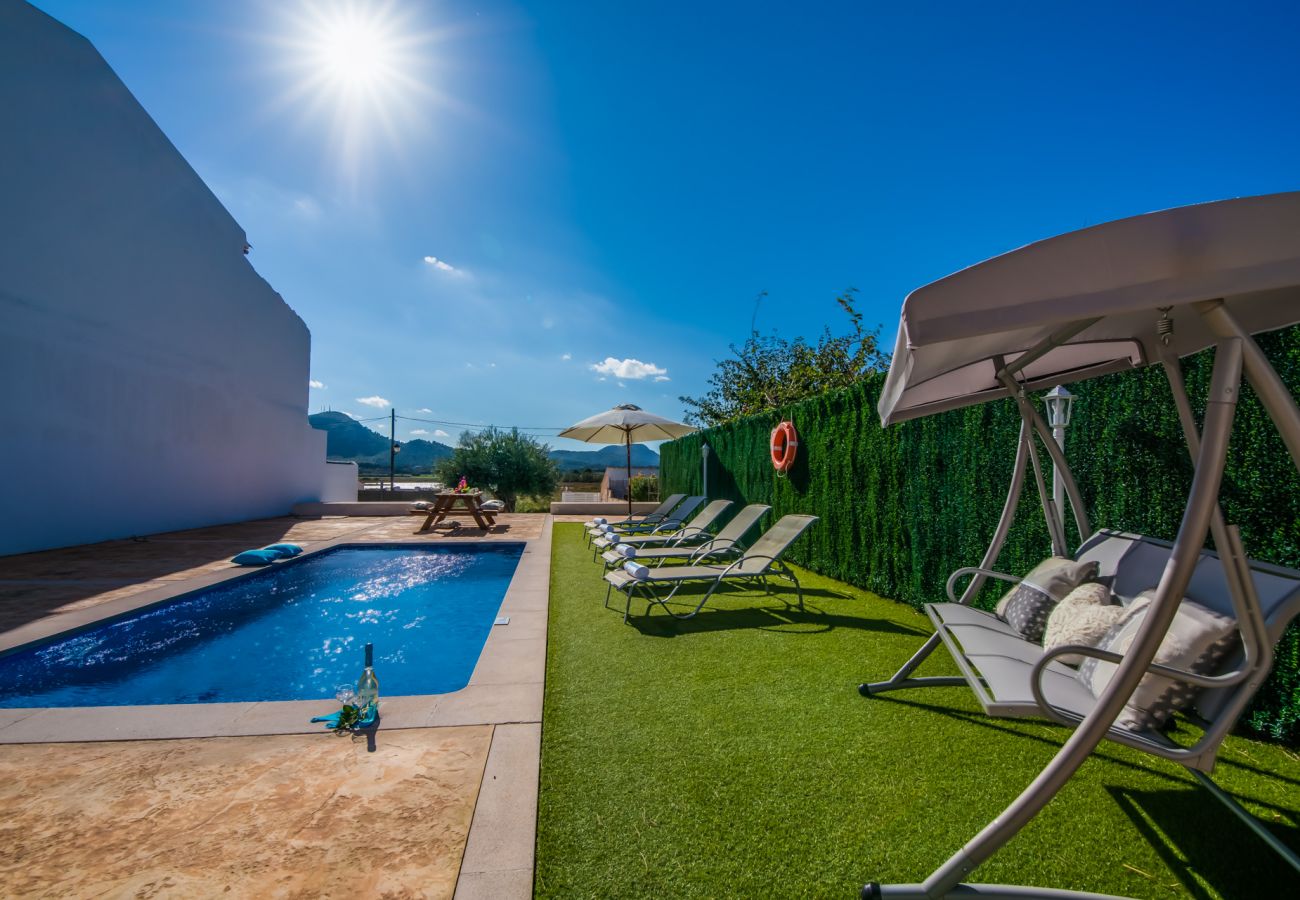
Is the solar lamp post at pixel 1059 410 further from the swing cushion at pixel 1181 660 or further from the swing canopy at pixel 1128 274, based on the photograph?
the swing cushion at pixel 1181 660

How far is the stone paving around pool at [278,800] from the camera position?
1742 millimetres

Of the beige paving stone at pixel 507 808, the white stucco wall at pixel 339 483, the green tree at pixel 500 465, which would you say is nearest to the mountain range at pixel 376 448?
the white stucco wall at pixel 339 483

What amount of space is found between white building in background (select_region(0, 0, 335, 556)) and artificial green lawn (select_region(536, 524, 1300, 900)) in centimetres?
923

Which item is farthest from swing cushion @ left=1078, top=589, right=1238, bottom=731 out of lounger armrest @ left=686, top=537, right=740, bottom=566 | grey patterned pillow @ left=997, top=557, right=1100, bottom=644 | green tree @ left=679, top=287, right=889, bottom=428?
green tree @ left=679, top=287, right=889, bottom=428

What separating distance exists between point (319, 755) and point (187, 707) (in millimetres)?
1212

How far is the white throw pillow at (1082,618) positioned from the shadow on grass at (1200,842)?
21.6 inches

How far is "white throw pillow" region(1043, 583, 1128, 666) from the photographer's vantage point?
7.60 ft

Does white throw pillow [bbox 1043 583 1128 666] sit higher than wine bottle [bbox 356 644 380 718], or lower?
higher

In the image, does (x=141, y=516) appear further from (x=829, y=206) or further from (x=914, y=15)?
(x=829, y=206)

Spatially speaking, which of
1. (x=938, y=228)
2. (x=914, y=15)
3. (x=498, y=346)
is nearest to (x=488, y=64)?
(x=914, y=15)

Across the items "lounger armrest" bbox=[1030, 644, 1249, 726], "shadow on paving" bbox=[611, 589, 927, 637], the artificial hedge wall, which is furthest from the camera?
"shadow on paving" bbox=[611, 589, 927, 637]

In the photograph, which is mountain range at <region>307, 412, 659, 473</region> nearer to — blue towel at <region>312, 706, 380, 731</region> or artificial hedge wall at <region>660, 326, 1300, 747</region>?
artificial hedge wall at <region>660, 326, 1300, 747</region>

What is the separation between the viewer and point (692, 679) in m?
3.53

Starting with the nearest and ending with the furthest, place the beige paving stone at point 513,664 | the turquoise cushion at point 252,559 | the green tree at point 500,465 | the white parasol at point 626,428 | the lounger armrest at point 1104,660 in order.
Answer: the lounger armrest at point 1104,660
the beige paving stone at point 513,664
the turquoise cushion at point 252,559
the white parasol at point 626,428
the green tree at point 500,465
